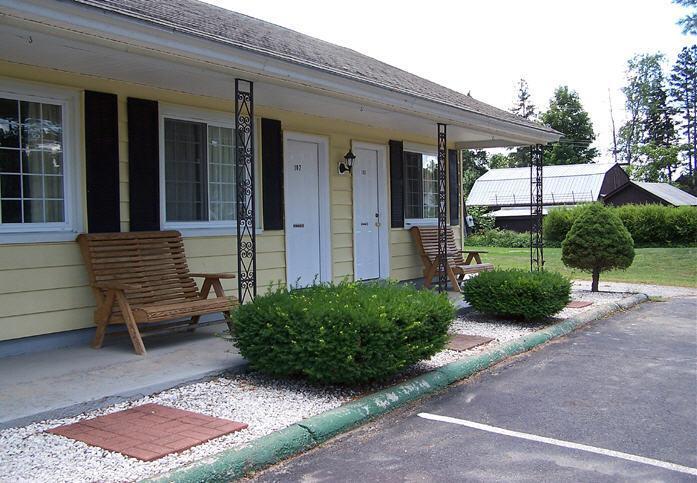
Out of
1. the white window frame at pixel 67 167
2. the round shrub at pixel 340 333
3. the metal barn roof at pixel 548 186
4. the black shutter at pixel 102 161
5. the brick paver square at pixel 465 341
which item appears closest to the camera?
the round shrub at pixel 340 333

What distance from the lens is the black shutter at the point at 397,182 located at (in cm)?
1125

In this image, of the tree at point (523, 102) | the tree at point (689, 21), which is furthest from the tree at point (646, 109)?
the tree at point (689, 21)

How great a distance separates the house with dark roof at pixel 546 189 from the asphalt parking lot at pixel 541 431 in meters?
32.5

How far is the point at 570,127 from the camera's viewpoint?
57.5m

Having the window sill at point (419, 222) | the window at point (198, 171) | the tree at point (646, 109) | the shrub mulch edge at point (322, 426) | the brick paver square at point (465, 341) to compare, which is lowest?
the shrub mulch edge at point (322, 426)

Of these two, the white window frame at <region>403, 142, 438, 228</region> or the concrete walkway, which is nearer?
the concrete walkway

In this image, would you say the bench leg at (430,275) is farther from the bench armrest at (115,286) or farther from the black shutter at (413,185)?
the bench armrest at (115,286)

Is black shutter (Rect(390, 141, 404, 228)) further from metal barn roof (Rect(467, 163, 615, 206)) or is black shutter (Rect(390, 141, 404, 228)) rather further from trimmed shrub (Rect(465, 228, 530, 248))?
metal barn roof (Rect(467, 163, 615, 206))

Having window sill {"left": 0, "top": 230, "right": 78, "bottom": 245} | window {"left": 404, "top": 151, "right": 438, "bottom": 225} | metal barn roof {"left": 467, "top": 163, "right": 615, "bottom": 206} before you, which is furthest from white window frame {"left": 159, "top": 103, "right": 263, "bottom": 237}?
metal barn roof {"left": 467, "top": 163, "right": 615, "bottom": 206}

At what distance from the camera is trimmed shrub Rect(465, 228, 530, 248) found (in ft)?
104

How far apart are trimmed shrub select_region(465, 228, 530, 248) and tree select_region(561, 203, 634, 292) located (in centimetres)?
1954

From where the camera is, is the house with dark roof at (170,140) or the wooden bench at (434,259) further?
the wooden bench at (434,259)

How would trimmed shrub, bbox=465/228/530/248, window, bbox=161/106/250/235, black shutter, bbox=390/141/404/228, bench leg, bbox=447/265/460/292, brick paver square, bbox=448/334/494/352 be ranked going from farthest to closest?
trimmed shrub, bbox=465/228/530/248
black shutter, bbox=390/141/404/228
bench leg, bbox=447/265/460/292
window, bbox=161/106/250/235
brick paver square, bbox=448/334/494/352

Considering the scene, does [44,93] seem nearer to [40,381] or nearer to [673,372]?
[40,381]
